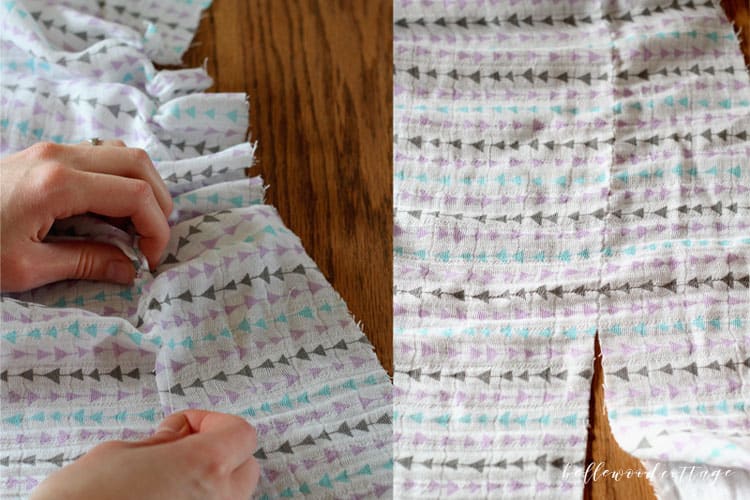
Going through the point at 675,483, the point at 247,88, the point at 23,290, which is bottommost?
the point at 675,483

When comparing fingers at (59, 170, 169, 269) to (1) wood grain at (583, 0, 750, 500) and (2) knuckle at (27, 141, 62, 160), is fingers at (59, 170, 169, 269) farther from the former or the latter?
(1) wood grain at (583, 0, 750, 500)

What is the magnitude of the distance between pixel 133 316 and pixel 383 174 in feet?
0.81

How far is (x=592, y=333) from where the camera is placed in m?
0.65

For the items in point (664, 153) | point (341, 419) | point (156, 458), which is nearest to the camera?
point (156, 458)

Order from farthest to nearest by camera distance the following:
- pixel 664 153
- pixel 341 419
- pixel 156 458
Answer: pixel 664 153 → pixel 341 419 → pixel 156 458

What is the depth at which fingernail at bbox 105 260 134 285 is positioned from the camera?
A: 0.65 meters

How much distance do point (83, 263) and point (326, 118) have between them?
26cm

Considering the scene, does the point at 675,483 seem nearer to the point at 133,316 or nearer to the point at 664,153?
the point at 664,153

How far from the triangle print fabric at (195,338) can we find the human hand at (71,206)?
0.06 feet

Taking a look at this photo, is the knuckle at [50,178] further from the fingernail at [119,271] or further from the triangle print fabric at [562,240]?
the triangle print fabric at [562,240]

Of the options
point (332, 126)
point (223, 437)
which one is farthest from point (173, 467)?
point (332, 126)

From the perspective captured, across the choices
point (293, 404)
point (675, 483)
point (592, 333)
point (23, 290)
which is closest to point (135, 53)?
point (23, 290)

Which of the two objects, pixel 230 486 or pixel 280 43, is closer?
pixel 230 486

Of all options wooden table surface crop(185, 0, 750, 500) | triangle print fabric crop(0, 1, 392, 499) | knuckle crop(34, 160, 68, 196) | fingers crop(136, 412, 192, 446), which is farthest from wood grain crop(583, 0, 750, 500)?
knuckle crop(34, 160, 68, 196)
